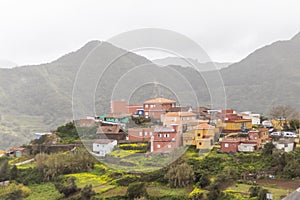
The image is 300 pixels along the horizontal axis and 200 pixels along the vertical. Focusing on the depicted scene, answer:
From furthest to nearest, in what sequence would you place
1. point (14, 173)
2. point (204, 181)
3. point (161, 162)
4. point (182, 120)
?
point (14, 173), point (204, 181), point (182, 120), point (161, 162)

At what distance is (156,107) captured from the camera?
812cm

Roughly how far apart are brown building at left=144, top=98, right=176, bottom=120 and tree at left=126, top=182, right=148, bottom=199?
60.7 inches

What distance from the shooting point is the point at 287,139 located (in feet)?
32.8

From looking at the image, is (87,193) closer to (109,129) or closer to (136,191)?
(136,191)

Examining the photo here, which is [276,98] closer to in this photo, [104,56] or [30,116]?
[30,116]

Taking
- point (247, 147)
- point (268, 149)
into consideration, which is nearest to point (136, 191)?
point (247, 147)

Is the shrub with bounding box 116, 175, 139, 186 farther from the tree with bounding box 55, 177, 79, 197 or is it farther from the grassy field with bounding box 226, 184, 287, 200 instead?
the grassy field with bounding box 226, 184, 287, 200

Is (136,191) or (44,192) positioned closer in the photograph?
(136,191)

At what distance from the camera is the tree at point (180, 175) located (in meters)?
8.09

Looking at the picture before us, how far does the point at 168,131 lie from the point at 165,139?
187 millimetres

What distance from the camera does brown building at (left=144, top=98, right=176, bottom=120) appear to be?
7180mm

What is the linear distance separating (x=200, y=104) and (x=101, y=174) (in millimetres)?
4231

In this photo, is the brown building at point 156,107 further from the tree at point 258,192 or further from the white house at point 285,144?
the white house at point 285,144

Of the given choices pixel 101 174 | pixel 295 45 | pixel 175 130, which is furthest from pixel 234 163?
pixel 295 45
